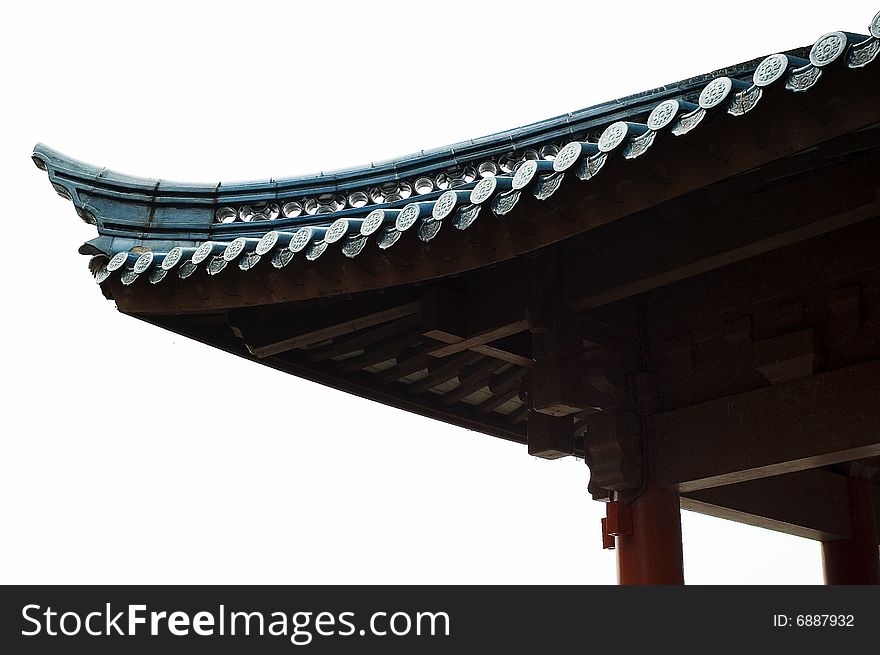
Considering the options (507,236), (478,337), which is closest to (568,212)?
(507,236)

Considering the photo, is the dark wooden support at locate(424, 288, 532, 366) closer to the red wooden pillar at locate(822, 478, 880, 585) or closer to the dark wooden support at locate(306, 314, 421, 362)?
the dark wooden support at locate(306, 314, 421, 362)

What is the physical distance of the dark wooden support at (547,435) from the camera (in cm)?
545

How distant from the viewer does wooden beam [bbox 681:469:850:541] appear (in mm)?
5543

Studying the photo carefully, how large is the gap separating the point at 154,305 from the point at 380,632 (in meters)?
2.32

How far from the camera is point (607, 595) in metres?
3.51

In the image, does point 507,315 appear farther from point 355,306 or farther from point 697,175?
point 697,175

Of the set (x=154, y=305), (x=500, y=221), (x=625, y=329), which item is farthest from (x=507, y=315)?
(x=154, y=305)

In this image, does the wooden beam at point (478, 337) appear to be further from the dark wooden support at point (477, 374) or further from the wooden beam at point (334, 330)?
the dark wooden support at point (477, 374)

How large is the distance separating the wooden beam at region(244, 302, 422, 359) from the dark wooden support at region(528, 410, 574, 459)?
79 centimetres

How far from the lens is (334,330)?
212 inches

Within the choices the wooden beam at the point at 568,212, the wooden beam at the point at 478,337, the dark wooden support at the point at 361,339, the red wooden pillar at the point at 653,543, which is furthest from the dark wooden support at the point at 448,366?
the wooden beam at the point at 568,212

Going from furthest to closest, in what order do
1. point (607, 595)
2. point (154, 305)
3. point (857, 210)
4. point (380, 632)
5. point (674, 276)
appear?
point (154, 305)
point (674, 276)
point (857, 210)
point (607, 595)
point (380, 632)

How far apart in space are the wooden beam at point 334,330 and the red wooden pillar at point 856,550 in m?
2.56

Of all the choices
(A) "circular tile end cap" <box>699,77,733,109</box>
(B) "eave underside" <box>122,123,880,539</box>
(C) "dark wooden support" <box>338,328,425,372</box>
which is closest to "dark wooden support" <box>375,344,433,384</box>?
(B) "eave underside" <box>122,123,880,539</box>
